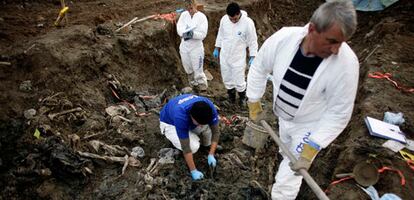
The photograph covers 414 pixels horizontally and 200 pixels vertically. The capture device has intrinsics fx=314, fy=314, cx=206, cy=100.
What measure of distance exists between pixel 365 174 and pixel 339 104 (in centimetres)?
171

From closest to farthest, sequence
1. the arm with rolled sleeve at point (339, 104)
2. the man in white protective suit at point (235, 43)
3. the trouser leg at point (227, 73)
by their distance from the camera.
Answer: the arm with rolled sleeve at point (339, 104) → the man in white protective suit at point (235, 43) → the trouser leg at point (227, 73)

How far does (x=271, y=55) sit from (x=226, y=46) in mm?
3842

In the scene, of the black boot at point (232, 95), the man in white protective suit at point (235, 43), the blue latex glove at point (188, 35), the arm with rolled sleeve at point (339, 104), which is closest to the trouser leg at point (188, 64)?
the blue latex glove at point (188, 35)

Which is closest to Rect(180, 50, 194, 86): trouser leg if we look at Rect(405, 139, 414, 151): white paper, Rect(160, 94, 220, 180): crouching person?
Rect(160, 94, 220, 180): crouching person

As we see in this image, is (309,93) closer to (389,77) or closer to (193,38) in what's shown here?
(389,77)

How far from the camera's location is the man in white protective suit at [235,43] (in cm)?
689

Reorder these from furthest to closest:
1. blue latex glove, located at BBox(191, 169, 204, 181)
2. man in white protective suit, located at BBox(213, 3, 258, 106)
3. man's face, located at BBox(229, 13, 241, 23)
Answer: man in white protective suit, located at BBox(213, 3, 258, 106) → man's face, located at BBox(229, 13, 241, 23) → blue latex glove, located at BBox(191, 169, 204, 181)

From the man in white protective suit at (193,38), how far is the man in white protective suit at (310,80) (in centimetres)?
380

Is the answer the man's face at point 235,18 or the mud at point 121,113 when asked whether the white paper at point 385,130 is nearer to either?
the mud at point 121,113

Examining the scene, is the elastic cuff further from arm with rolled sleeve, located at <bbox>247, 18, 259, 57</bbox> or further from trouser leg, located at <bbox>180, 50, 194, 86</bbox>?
trouser leg, located at <bbox>180, 50, 194, 86</bbox>

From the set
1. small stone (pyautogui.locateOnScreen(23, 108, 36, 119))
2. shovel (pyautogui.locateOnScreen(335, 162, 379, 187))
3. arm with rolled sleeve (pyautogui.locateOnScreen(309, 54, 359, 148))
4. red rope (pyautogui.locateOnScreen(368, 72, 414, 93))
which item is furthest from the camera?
red rope (pyautogui.locateOnScreen(368, 72, 414, 93))

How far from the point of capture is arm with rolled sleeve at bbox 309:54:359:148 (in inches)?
114

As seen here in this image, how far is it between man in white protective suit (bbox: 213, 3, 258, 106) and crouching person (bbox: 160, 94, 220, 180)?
247 cm

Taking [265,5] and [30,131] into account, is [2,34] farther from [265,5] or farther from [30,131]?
[265,5]
